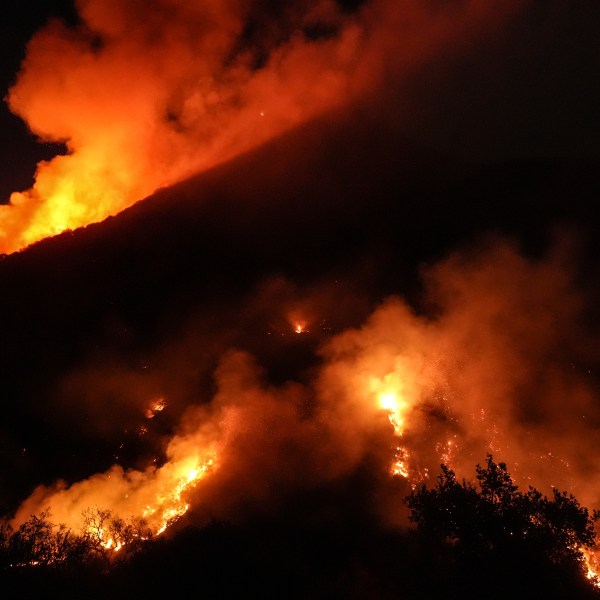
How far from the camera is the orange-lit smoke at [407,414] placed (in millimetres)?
36219

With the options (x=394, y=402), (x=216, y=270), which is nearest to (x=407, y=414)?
(x=394, y=402)

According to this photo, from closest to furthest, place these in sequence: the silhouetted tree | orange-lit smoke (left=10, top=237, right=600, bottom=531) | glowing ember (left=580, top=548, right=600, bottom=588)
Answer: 1. the silhouetted tree
2. glowing ember (left=580, top=548, right=600, bottom=588)
3. orange-lit smoke (left=10, top=237, right=600, bottom=531)

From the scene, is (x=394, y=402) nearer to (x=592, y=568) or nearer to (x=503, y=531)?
(x=592, y=568)

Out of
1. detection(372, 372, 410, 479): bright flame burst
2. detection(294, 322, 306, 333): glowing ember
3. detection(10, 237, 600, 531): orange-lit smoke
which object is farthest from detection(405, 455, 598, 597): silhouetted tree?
detection(294, 322, 306, 333): glowing ember

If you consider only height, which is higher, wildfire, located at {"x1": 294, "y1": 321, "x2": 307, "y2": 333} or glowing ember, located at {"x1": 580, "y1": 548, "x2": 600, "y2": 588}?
wildfire, located at {"x1": 294, "y1": 321, "x2": 307, "y2": 333}

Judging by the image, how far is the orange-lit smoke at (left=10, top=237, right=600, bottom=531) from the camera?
3622 centimetres

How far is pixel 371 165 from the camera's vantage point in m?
113

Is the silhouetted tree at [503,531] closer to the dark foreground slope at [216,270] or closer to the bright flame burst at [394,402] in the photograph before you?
the bright flame burst at [394,402]

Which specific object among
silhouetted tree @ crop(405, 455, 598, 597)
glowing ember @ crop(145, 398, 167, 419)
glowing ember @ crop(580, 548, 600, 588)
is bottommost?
glowing ember @ crop(580, 548, 600, 588)

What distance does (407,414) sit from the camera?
4181cm

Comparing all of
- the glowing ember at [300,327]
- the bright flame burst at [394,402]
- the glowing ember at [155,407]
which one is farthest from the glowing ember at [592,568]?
the glowing ember at [155,407]

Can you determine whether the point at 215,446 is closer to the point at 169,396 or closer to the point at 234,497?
the point at 234,497

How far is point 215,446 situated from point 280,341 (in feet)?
52.9

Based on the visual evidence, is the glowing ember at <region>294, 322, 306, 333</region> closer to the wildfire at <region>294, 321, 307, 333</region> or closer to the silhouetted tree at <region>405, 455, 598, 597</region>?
the wildfire at <region>294, 321, 307, 333</region>
